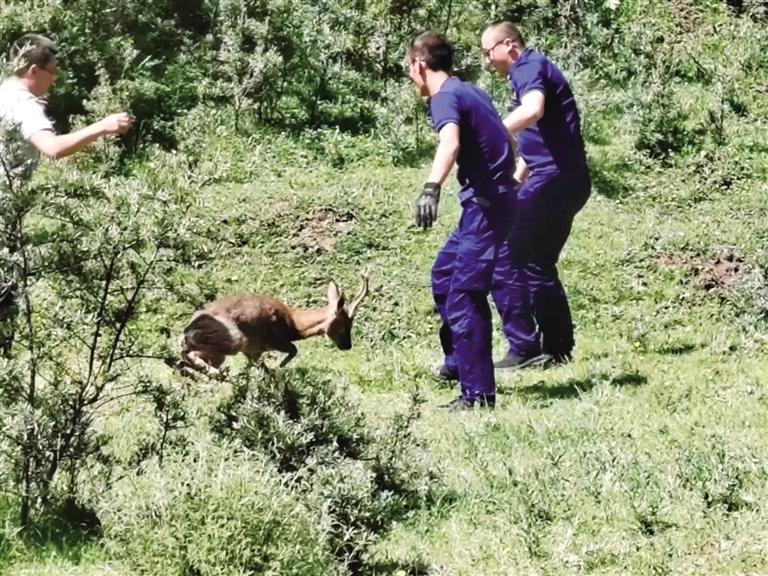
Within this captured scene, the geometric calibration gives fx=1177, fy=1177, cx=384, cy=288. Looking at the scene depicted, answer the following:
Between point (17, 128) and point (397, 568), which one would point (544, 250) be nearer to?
point (397, 568)

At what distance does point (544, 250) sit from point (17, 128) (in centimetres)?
456

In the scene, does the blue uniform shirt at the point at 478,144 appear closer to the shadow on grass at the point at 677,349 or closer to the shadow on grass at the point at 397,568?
the shadow on grass at the point at 677,349

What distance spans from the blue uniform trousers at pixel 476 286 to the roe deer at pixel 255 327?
1.16 metres

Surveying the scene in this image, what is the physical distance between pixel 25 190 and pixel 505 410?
140 inches

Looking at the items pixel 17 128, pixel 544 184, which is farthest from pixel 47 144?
pixel 544 184

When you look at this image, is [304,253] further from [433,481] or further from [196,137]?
[433,481]

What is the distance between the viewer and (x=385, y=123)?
1345 cm

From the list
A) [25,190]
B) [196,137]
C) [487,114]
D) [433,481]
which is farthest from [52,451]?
[196,137]

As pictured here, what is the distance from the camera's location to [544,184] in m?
8.60

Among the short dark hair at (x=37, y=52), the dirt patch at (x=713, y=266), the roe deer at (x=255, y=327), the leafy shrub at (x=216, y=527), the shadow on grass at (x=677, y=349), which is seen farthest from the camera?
the dirt patch at (x=713, y=266)

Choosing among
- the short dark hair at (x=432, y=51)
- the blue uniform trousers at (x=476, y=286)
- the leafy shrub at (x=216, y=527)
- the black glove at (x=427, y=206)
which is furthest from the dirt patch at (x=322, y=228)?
the leafy shrub at (x=216, y=527)

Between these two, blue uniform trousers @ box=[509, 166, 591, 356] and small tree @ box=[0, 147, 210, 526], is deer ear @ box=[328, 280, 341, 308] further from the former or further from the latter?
small tree @ box=[0, 147, 210, 526]

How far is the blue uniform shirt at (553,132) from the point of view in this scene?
8.44 meters

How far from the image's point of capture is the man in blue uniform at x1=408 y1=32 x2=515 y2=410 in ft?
24.3
